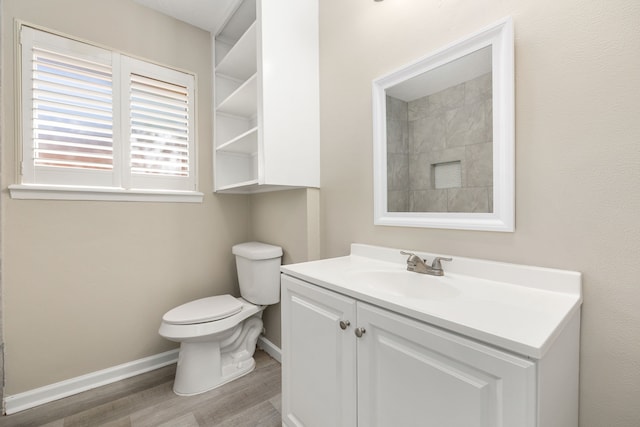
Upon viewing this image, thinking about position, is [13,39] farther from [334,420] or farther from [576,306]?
[576,306]

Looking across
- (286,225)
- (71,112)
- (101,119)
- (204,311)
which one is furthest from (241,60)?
(204,311)

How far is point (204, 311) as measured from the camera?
5.66ft

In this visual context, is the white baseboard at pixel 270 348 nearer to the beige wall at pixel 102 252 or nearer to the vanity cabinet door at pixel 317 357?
the beige wall at pixel 102 252

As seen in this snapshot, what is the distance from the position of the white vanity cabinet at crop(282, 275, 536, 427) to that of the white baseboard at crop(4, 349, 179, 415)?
1204mm

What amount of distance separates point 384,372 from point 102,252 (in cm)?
187

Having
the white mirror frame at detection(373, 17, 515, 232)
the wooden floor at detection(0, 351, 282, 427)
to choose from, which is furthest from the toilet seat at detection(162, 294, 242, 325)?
the white mirror frame at detection(373, 17, 515, 232)

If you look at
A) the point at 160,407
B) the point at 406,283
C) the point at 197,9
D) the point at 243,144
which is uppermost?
the point at 197,9

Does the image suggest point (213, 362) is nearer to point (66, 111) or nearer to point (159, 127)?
point (159, 127)

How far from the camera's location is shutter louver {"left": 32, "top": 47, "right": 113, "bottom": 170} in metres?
1.58

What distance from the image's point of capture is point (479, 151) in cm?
107

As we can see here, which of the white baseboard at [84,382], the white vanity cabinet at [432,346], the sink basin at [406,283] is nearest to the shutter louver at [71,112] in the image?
the white baseboard at [84,382]

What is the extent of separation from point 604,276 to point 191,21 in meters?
2.73

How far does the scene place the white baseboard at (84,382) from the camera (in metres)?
1.53

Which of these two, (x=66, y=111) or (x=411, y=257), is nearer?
(x=411, y=257)
